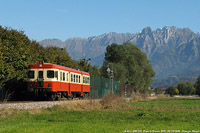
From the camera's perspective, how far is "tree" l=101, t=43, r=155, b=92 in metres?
84.0

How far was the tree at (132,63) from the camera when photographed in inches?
3307

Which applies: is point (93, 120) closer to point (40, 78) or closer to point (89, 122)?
point (89, 122)

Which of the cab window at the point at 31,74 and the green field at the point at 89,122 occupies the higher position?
the cab window at the point at 31,74

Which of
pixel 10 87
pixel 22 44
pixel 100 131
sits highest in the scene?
pixel 22 44

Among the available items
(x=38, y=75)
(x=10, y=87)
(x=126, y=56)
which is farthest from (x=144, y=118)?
(x=126, y=56)

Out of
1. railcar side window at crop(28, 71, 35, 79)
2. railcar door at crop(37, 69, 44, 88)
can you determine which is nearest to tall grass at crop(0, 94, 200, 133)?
railcar door at crop(37, 69, 44, 88)

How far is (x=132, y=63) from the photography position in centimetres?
8512

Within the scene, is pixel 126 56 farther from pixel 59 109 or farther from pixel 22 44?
pixel 59 109

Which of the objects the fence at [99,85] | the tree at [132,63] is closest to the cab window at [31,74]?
the fence at [99,85]

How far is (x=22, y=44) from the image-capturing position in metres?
36.2

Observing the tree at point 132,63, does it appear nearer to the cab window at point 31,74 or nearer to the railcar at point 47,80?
the railcar at point 47,80

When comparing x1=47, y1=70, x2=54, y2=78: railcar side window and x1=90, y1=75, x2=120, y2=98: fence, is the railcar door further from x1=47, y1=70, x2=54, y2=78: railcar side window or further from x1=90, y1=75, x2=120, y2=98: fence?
x1=90, y1=75, x2=120, y2=98: fence

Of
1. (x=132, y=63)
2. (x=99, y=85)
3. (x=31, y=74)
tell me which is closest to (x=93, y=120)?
(x=31, y=74)

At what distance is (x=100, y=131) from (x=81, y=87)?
2728 cm
